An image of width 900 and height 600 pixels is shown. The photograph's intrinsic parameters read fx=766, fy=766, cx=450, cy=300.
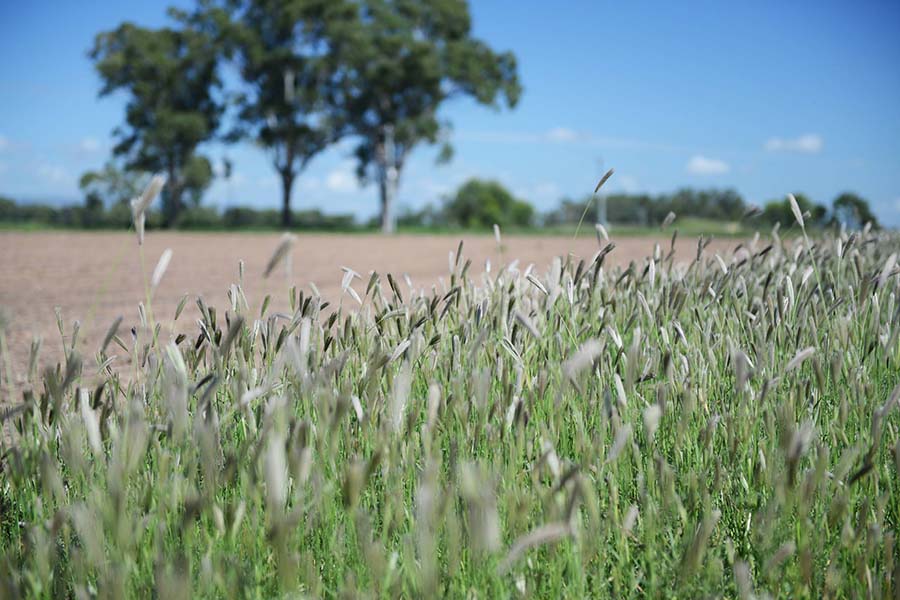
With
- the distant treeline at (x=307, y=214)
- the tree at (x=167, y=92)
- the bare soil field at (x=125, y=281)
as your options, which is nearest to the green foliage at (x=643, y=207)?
the distant treeline at (x=307, y=214)

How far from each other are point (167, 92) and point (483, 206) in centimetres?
4206

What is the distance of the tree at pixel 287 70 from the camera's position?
3953 centimetres

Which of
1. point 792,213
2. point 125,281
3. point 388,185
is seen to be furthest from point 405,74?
point 792,213

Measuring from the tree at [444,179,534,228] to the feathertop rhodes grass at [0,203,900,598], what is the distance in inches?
2822

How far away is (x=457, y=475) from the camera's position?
6.39ft

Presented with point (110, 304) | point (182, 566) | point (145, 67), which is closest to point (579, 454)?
point (182, 566)

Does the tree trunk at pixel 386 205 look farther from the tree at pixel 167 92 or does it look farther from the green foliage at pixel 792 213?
the green foliage at pixel 792 213

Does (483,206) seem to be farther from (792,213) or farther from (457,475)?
(457,475)

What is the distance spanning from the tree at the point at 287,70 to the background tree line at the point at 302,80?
5 centimetres

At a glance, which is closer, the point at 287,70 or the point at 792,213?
the point at 792,213

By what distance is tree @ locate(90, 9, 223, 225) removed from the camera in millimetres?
41469

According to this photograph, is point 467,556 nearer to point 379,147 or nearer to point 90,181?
point 379,147

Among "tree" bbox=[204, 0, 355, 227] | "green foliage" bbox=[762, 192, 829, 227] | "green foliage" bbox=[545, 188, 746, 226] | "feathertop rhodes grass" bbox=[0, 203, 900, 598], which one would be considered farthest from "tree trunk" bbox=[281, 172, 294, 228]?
"feathertop rhodes grass" bbox=[0, 203, 900, 598]

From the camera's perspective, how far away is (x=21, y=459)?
178 cm
